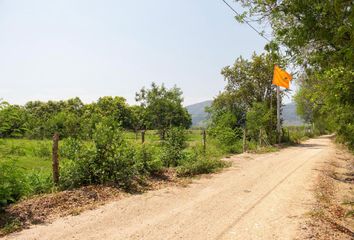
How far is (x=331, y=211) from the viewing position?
27.5 feet

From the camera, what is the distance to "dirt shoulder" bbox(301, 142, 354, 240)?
6.61 meters

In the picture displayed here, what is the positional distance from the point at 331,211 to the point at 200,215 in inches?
140

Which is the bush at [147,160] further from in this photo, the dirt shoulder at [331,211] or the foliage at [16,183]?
the dirt shoulder at [331,211]

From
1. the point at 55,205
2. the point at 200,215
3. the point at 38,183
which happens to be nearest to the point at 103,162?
the point at 38,183

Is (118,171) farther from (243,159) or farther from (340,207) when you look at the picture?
(243,159)

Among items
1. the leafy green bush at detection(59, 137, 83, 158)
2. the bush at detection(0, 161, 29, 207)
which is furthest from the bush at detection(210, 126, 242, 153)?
the bush at detection(0, 161, 29, 207)

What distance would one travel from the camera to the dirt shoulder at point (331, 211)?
6.61 meters

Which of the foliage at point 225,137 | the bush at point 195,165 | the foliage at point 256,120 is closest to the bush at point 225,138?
the foliage at point 225,137

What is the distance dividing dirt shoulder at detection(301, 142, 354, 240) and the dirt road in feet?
0.84

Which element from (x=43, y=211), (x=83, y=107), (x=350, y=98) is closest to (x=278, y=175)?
(x=350, y=98)

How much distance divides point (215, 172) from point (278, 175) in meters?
2.50

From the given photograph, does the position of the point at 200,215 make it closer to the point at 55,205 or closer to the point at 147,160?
the point at 55,205

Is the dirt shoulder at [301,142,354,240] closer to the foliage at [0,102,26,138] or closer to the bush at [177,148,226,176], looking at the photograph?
the bush at [177,148,226,176]

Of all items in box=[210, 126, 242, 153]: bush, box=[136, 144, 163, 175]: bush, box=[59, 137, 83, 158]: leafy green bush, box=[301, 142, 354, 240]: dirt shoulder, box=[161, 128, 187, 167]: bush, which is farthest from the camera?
box=[210, 126, 242, 153]: bush
